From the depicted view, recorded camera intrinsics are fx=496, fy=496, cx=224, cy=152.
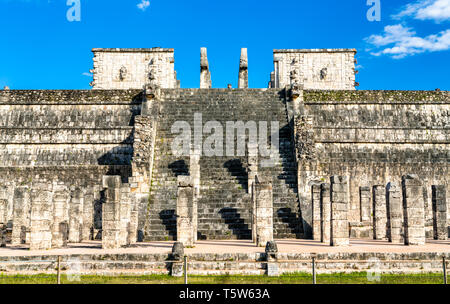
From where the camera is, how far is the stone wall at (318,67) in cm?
3562

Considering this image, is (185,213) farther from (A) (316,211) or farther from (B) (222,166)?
(B) (222,166)

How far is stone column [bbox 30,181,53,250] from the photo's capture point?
15.5m

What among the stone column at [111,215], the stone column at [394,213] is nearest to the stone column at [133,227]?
the stone column at [111,215]

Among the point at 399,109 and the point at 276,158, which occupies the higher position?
the point at 399,109

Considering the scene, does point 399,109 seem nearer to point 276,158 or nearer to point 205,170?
point 276,158

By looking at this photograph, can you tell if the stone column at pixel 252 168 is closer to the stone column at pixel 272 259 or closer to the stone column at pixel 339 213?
the stone column at pixel 339 213

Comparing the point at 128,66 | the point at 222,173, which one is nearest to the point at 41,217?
the point at 222,173

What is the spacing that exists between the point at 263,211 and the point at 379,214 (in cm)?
580

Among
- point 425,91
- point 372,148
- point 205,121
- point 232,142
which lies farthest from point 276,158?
point 425,91

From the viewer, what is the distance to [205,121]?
2402 cm

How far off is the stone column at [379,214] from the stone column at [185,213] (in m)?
7.55

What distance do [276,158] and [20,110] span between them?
14544mm

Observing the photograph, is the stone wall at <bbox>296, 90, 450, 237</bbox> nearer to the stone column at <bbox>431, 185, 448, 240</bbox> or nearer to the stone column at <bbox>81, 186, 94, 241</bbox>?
the stone column at <bbox>431, 185, 448, 240</bbox>

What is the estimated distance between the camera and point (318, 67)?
117 feet
